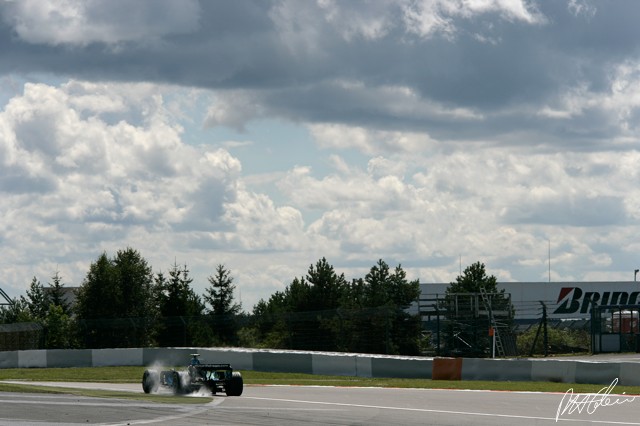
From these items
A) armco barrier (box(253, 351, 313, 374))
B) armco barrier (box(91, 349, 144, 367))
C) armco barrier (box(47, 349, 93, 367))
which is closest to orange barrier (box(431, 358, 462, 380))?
armco barrier (box(253, 351, 313, 374))

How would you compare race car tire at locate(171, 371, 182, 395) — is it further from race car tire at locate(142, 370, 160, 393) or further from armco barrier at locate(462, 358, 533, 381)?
armco barrier at locate(462, 358, 533, 381)

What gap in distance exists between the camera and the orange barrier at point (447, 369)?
32719 mm

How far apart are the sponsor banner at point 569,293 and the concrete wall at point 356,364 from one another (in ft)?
154

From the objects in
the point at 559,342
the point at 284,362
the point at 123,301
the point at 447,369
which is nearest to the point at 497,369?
the point at 447,369

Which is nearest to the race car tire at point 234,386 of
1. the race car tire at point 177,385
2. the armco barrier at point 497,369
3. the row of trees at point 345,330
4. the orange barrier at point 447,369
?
the race car tire at point 177,385

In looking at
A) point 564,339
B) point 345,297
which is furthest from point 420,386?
point 345,297

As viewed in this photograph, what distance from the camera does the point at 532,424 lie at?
58.3 feet

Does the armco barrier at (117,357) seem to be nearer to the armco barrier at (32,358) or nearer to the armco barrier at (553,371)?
the armco barrier at (32,358)

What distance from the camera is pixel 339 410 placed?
20828mm

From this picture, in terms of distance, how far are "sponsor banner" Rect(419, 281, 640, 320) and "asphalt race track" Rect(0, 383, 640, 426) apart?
64710 mm

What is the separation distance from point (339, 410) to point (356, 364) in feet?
51.6

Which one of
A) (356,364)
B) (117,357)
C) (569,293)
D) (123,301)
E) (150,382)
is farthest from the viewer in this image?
(569,293)

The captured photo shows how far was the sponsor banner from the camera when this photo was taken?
89.2 metres

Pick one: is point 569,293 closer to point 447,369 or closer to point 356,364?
point 356,364
